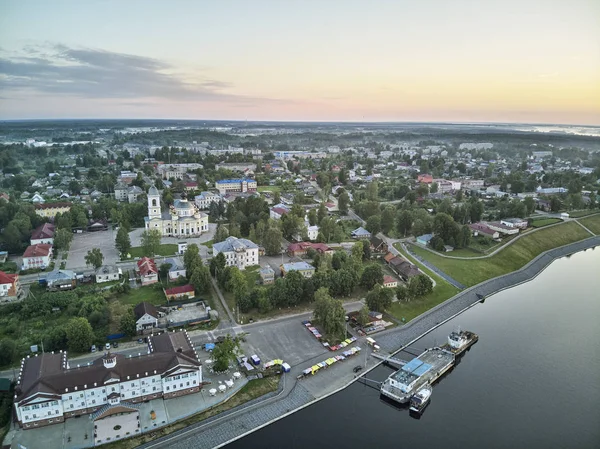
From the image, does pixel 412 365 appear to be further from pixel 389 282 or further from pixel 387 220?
pixel 387 220

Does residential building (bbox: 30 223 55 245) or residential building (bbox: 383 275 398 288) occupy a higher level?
residential building (bbox: 30 223 55 245)

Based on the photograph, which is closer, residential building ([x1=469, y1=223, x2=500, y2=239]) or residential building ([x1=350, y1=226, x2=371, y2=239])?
residential building ([x1=469, y1=223, x2=500, y2=239])

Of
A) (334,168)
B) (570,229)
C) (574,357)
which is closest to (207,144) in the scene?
(334,168)

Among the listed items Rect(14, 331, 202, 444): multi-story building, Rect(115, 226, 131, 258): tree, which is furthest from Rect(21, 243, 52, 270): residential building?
Rect(14, 331, 202, 444): multi-story building

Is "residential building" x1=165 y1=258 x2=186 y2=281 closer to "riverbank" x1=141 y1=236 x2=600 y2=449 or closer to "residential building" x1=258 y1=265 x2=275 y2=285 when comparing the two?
"residential building" x1=258 y1=265 x2=275 y2=285

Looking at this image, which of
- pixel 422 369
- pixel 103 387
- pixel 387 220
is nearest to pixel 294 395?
pixel 422 369
